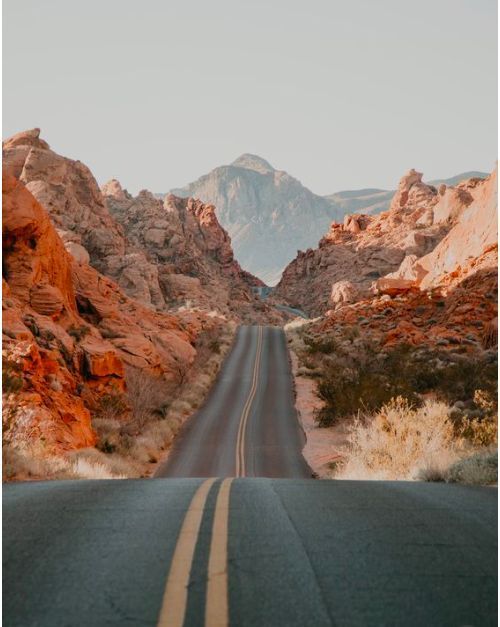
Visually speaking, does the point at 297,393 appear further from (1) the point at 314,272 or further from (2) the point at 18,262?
(1) the point at 314,272

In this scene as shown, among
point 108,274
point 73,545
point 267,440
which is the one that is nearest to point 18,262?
point 267,440

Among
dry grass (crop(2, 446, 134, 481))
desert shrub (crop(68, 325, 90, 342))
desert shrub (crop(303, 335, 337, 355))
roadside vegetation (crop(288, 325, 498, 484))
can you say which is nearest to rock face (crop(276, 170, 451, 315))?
desert shrub (crop(303, 335, 337, 355))

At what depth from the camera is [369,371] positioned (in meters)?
42.4

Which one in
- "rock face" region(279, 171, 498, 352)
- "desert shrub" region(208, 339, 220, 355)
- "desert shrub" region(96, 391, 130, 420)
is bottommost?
"desert shrub" region(96, 391, 130, 420)

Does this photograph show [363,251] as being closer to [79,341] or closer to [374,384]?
[374,384]

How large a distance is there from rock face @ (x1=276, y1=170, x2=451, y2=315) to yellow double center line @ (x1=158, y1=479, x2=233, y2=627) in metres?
89.1

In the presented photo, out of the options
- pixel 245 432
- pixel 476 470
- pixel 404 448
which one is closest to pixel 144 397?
pixel 245 432

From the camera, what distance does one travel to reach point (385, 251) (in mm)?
115125

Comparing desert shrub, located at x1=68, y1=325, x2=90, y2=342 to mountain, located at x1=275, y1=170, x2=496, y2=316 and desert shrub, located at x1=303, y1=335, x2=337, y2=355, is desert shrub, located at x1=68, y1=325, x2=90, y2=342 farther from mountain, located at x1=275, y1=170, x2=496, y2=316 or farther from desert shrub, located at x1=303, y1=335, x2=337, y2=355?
mountain, located at x1=275, y1=170, x2=496, y2=316

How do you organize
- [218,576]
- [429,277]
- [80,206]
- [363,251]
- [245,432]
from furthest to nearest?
[363,251], [80,206], [429,277], [245,432], [218,576]

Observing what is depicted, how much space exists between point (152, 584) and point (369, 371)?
3865 cm

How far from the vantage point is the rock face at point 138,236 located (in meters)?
73.6

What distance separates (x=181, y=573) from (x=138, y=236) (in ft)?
361

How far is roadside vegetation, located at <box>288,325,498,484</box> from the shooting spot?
1379 centimetres
